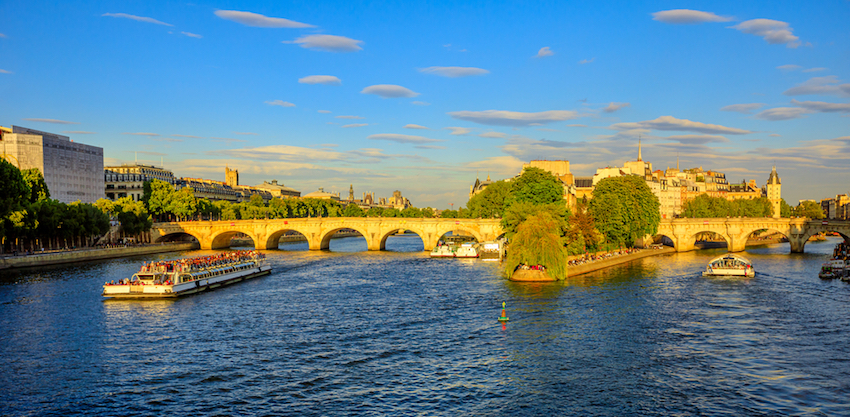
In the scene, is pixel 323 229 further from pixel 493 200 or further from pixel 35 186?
pixel 35 186

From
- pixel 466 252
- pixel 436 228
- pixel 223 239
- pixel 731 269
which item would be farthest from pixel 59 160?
pixel 731 269

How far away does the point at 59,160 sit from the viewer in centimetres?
12525

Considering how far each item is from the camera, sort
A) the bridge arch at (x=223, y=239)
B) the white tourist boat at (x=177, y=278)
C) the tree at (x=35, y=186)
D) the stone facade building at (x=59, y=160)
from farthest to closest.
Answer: the bridge arch at (x=223, y=239) < the stone facade building at (x=59, y=160) < the tree at (x=35, y=186) < the white tourist boat at (x=177, y=278)

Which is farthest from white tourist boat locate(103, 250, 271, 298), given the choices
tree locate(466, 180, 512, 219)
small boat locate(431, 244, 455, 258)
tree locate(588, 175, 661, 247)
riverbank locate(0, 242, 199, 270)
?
tree locate(466, 180, 512, 219)

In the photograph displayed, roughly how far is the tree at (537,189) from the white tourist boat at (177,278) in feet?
154

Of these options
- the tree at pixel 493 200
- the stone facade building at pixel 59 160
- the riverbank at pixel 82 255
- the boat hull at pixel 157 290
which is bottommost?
the boat hull at pixel 157 290

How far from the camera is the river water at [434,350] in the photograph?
92.3 feet

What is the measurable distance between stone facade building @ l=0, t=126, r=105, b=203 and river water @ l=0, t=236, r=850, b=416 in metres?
66.7

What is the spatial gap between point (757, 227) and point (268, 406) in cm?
10067

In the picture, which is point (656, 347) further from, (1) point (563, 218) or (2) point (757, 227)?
(2) point (757, 227)

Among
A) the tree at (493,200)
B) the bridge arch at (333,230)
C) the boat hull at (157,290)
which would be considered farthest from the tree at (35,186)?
the tree at (493,200)

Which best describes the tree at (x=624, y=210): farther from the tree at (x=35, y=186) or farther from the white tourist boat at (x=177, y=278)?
the tree at (x=35, y=186)

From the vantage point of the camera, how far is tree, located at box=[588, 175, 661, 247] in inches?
3580

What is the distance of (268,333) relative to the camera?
41188mm
